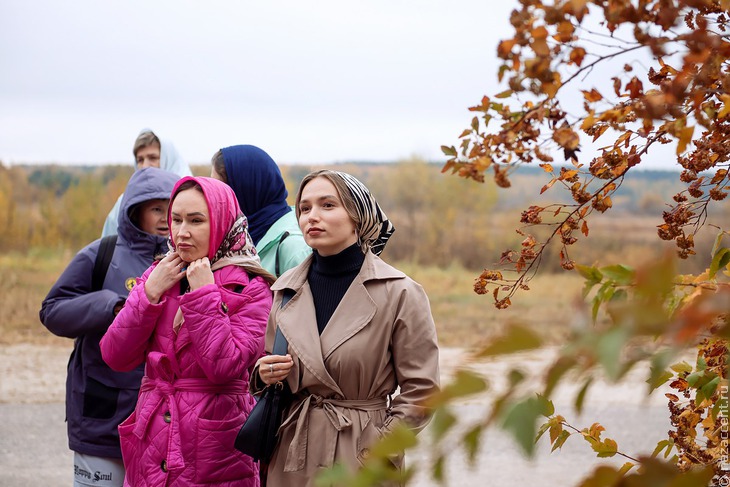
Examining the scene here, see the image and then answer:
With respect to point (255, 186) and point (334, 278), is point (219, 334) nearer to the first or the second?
point (334, 278)

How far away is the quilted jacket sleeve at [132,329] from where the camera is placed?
10.1 feet

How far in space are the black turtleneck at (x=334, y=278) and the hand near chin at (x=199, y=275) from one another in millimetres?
353

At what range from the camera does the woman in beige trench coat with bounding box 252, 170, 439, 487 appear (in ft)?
9.07

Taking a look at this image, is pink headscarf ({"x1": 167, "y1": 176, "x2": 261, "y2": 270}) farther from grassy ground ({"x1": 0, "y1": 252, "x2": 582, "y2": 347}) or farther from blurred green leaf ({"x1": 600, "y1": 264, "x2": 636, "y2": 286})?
grassy ground ({"x1": 0, "y1": 252, "x2": 582, "y2": 347})

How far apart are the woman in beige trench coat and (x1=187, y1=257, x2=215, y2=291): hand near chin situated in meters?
0.26

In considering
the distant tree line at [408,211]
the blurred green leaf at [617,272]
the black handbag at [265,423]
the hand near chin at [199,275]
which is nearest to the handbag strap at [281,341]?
the black handbag at [265,423]

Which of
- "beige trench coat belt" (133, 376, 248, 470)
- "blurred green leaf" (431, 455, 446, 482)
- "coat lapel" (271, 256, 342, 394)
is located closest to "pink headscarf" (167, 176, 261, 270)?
"coat lapel" (271, 256, 342, 394)

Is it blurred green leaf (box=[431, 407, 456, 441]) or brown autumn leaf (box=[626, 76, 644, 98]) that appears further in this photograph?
brown autumn leaf (box=[626, 76, 644, 98])

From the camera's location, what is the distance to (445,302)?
17094mm

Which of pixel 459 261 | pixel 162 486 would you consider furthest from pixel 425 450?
pixel 459 261

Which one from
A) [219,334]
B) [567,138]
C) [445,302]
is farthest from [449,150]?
Answer: [445,302]

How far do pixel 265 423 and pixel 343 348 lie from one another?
1.11 ft

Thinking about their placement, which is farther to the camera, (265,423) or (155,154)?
(155,154)

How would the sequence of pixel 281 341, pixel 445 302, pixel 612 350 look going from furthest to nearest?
pixel 445 302, pixel 281 341, pixel 612 350
